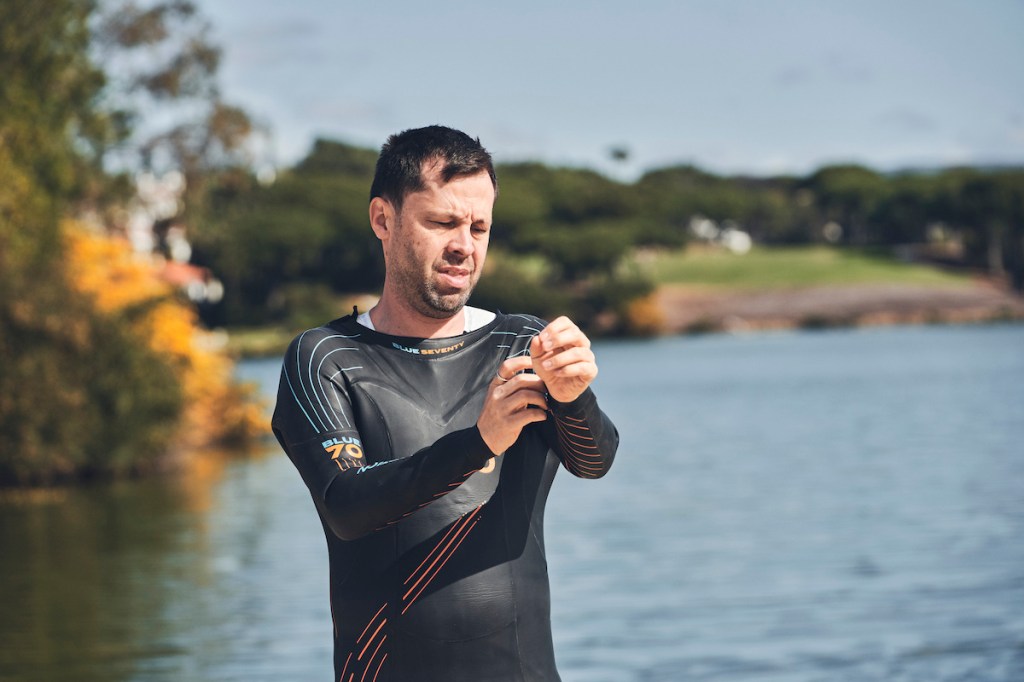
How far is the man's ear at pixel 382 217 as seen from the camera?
384 cm

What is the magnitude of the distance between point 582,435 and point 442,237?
0.59 meters

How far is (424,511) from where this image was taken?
377 centimetres

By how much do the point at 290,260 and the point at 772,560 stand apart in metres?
84.7

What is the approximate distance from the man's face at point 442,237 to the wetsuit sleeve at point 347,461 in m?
0.33

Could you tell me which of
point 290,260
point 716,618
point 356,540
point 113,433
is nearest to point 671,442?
point 113,433

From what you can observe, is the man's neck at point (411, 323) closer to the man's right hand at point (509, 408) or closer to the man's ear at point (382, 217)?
the man's ear at point (382, 217)

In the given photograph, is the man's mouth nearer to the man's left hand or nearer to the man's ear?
the man's ear

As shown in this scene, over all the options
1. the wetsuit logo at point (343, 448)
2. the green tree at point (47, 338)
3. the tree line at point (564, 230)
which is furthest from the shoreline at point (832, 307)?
the wetsuit logo at point (343, 448)

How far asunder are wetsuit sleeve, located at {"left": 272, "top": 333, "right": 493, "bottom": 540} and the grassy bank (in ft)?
391

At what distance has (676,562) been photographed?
63.6ft

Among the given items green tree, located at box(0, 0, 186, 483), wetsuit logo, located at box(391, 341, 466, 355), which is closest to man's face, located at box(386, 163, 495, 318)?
wetsuit logo, located at box(391, 341, 466, 355)

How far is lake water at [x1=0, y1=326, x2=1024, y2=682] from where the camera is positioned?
13.6 metres

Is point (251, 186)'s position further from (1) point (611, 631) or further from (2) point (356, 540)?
(2) point (356, 540)

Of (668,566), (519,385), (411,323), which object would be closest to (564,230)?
(668,566)
